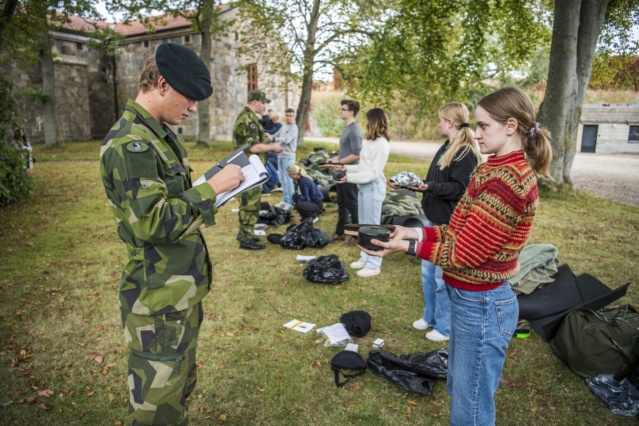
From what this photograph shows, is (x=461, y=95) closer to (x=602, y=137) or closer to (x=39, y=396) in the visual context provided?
(x=39, y=396)

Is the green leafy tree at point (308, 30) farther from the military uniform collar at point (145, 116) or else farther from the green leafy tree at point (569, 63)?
the military uniform collar at point (145, 116)

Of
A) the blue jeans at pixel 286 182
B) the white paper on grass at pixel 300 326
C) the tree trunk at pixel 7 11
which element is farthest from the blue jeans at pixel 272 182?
the white paper on grass at pixel 300 326

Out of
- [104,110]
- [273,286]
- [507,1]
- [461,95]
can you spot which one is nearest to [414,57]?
[461,95]

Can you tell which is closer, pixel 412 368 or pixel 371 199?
pixel 412 368

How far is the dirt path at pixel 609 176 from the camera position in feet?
40.5

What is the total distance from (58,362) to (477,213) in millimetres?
3809

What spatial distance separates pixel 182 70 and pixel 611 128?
2795 centimetres

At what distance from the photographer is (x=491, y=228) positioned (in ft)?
6.24

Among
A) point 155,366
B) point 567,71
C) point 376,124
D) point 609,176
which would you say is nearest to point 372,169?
point 376,124

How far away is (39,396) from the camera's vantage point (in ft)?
10.8

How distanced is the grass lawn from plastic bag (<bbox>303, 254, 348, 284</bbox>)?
9 centimetres

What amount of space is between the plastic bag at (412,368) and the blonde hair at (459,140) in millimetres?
1687

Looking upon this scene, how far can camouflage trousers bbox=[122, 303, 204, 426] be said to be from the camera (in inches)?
80.9

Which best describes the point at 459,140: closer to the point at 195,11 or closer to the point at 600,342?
the point at 600,342
